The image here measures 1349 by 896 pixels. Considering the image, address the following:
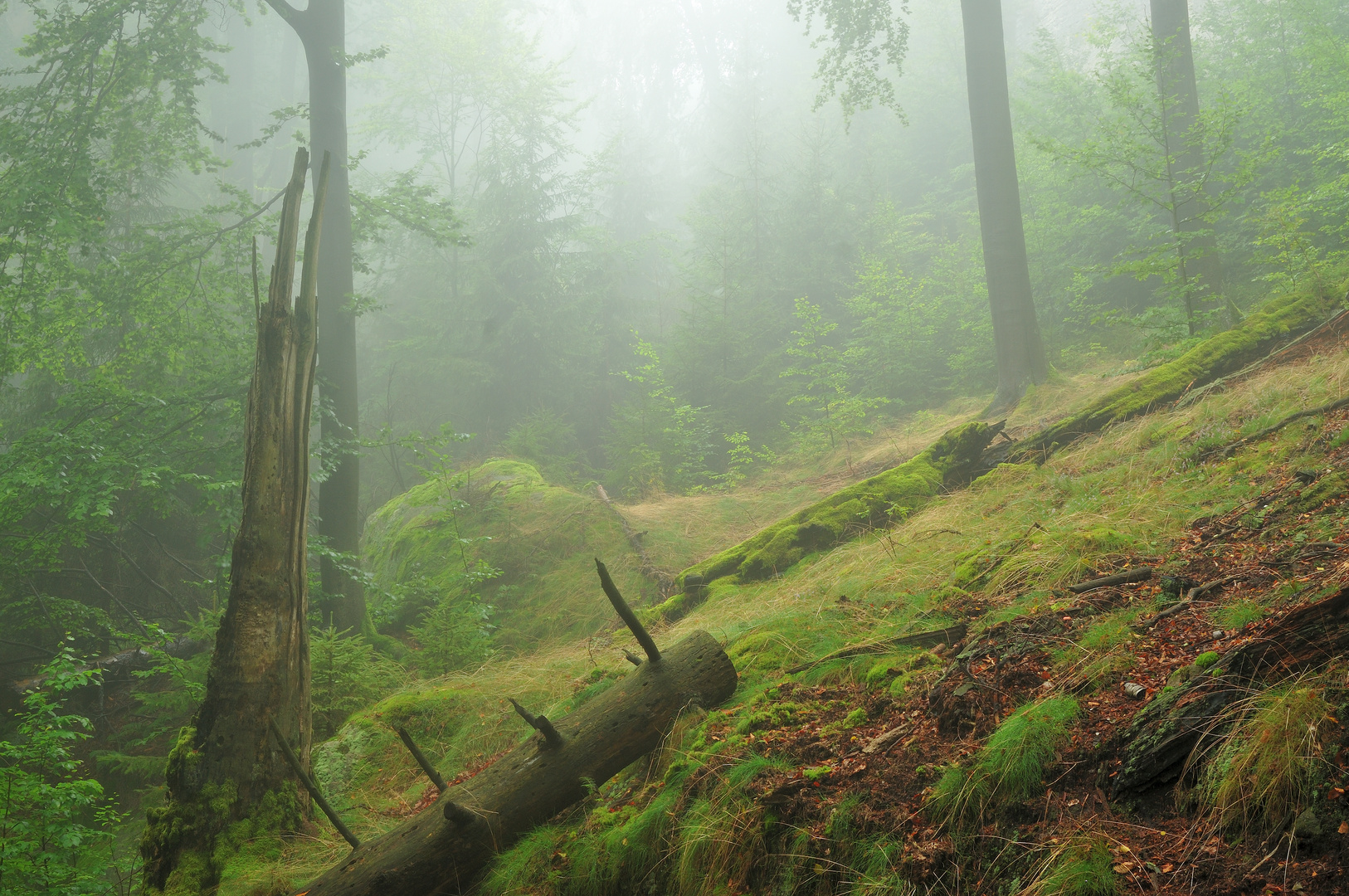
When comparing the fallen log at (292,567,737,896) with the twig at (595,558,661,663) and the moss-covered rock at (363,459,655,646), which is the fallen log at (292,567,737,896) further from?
the moss-covered rock at (363,459,655,646)

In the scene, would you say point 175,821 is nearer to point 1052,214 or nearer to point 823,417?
point 823,417

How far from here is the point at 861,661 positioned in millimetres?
3264

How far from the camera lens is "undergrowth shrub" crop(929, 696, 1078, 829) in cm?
208

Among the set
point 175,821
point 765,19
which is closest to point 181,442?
point 175,821

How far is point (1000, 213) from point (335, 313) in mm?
9186

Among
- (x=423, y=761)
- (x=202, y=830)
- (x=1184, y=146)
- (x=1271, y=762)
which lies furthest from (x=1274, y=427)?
(x=1184, y=146)

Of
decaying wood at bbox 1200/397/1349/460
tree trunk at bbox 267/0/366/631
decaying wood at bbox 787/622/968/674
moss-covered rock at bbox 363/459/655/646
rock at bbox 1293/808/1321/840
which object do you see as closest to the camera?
rock at bbox 1293/808/1321/840

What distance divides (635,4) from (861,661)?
36.2 meters

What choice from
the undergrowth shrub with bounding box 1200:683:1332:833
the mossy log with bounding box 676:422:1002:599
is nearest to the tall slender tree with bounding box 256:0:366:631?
the mossy log with bounding box 676:422:1002:599

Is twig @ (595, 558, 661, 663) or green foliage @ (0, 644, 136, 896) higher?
twig @ (595, 558, 661, 663)

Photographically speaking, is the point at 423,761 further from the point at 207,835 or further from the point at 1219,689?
the point at 1219,689

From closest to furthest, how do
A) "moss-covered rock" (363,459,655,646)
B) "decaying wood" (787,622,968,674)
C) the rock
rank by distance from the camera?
the rock → "decaying wood" (787,622,968,674) → "moss-covered rock" (363,459,655,646)

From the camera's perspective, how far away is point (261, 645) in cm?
427

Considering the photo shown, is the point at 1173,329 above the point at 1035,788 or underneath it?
above
